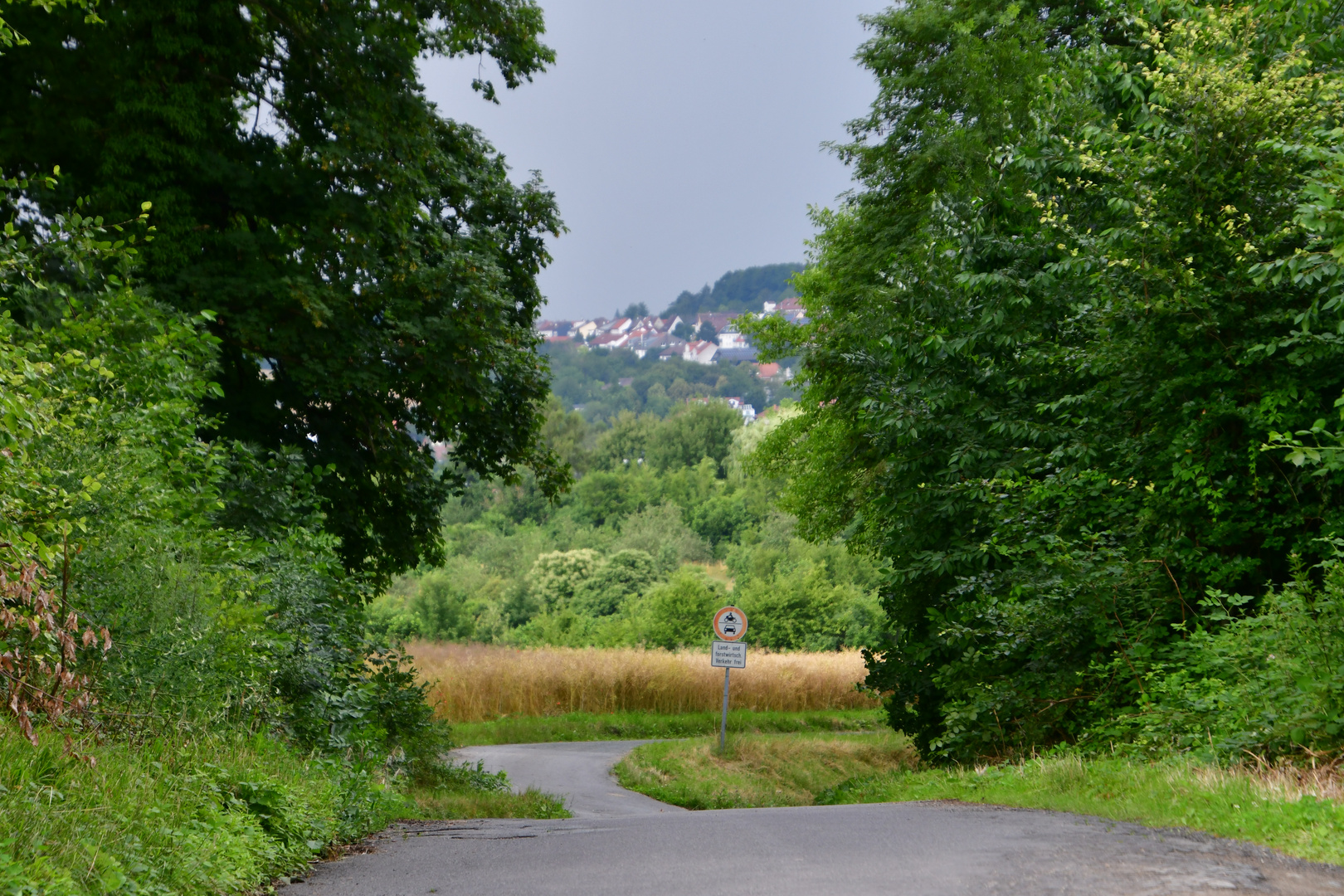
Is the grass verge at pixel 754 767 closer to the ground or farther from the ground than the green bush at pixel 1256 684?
closer to the ground

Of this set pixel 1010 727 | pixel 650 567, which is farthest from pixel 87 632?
pixel 650 567

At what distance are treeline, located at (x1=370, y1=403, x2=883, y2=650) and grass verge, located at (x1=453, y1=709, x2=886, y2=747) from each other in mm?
2818

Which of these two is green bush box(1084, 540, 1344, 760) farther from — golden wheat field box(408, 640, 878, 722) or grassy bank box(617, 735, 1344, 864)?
golden wheat field box(408, 640, 878, 722)

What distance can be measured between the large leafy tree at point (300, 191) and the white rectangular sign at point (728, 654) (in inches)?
334

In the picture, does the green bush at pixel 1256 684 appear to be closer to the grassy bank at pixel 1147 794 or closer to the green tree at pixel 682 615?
the grassy bank at pixel 1147 794

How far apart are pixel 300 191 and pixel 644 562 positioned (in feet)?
157

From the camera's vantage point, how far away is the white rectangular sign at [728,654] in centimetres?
2270

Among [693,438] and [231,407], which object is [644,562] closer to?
[693,438]

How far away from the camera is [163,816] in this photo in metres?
5.37

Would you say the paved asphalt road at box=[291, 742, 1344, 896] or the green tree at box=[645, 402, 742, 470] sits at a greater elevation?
the green tree at box=[645, 402, 742, 470]

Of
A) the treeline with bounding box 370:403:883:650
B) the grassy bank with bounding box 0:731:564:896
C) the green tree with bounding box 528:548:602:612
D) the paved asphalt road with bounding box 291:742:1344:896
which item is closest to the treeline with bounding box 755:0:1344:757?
the paved asphalt road with bounding box 291:742:1344:896

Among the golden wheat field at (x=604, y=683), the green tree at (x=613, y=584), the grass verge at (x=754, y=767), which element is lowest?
the grass verge at (x=754, y=767)

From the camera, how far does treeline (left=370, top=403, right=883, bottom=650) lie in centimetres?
5047

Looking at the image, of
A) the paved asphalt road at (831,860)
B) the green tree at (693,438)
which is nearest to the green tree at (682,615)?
the paved asphalt road at (831,860)
